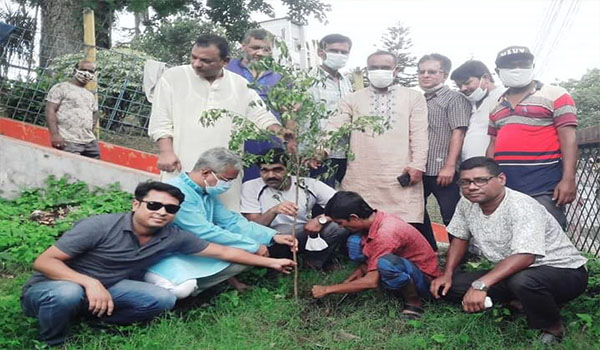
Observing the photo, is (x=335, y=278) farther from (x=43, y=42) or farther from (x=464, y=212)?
(x=43, y=42)

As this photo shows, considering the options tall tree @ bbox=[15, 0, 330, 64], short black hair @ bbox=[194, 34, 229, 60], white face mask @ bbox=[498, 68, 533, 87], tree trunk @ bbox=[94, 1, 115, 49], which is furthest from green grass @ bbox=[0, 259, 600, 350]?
tree trunk @ bbox=[94, 1, 115, 49]

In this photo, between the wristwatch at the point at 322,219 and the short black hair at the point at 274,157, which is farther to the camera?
the wristwatch at the point at 322,219

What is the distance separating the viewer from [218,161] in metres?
3.74

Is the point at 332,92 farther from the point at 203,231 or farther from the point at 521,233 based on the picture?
the point at 521,233

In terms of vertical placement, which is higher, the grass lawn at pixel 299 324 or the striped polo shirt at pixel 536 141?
the striped polo shirt at pixel 536 141

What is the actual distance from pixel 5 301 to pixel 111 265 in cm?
82

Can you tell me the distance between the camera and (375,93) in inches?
177

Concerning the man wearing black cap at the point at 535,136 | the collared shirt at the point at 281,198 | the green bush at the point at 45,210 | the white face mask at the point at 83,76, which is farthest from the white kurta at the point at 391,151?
the white face mask at the point at 83,76

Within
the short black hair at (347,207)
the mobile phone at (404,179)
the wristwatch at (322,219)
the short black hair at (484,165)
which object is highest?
the short black hair at (484,165)

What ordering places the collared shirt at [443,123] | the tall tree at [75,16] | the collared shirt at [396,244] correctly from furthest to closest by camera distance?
the tall tree at [75,16]
the collared shirt at [443,123]
the collared shirt at [396,244]

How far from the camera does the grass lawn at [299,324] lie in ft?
10.7

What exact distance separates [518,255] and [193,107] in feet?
8.18

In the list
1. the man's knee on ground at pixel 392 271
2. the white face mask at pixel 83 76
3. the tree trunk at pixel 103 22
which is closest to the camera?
the man's knee on ground at pixel 392 271

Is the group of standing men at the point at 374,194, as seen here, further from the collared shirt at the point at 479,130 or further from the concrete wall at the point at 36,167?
the concrete wall at the point at 36,167
